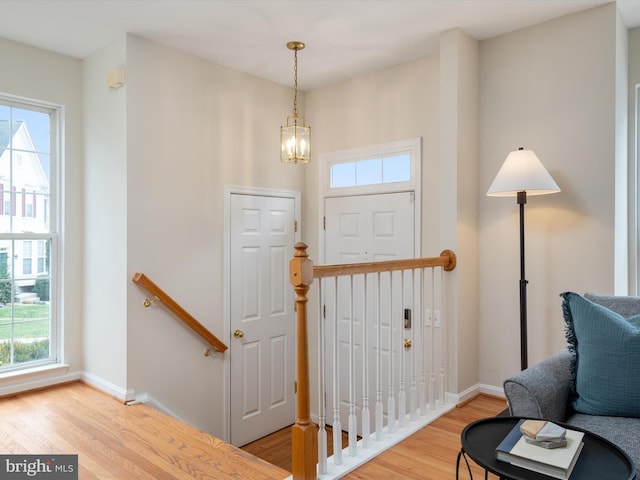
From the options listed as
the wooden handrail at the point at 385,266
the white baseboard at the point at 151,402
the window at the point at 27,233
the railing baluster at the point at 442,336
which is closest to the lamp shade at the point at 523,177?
the wooden handrail at the point at 385,266

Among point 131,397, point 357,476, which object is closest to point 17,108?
point 131,397

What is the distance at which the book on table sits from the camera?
4.29ft

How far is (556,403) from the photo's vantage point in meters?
1.94

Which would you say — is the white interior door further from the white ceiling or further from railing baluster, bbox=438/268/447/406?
the white ceiling

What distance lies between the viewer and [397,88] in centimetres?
382

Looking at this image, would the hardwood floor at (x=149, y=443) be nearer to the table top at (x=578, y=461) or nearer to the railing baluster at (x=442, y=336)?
the railing baluster at (x=442, y=336)

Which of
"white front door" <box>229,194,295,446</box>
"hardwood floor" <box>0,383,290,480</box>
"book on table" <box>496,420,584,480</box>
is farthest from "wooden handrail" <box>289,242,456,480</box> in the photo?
"white front door" <box>229,194,295,446</box>

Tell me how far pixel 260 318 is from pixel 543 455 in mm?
2975

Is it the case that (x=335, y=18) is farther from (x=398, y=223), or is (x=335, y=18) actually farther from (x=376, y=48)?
(x=398, y=223)

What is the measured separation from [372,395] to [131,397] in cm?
191

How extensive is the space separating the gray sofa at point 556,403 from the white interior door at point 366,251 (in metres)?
1.58

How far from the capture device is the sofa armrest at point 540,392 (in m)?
1.86

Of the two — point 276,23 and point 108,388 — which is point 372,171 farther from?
point 108,388

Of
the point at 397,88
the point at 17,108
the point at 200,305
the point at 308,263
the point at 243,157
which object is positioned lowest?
the point at 200,305
